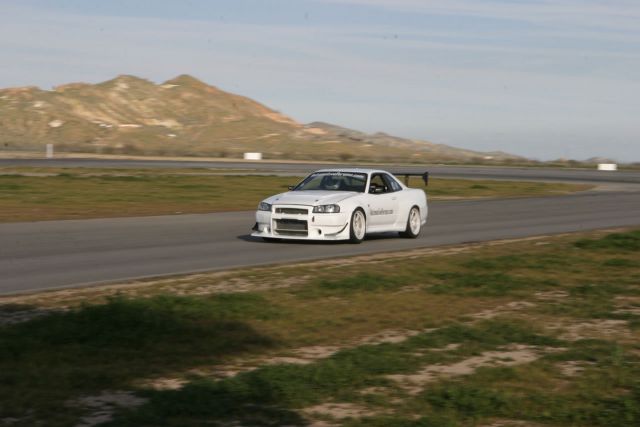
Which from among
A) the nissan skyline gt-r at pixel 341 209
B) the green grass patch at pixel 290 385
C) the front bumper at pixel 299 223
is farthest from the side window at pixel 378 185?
the green grass patch at pixel 290 385

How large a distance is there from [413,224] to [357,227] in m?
2.03

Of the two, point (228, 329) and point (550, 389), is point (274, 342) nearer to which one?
point (228, 329)

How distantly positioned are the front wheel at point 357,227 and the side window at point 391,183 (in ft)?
4.39

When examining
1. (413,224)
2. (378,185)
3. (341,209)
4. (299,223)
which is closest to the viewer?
(299,223)

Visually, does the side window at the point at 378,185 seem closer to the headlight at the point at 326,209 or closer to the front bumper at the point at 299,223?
the headlight at the point at 326,209

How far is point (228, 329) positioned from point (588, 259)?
8555 mm

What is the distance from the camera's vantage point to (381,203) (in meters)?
20.2

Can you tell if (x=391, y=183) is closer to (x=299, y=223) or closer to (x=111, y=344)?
(x=299, y=223)

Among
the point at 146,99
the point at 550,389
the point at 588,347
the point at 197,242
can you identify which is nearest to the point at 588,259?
the point at 197,242

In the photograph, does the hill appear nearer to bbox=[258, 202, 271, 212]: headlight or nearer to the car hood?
the car hood

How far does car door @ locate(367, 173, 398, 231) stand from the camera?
65.5ft

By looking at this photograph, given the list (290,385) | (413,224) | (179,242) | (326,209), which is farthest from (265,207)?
(290,385)

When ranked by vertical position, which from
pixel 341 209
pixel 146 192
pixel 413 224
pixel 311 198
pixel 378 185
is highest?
pixel 378 185

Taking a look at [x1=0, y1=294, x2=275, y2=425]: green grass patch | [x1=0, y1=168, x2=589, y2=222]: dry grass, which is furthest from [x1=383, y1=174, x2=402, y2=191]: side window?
[x1=0, y1=294, x2=275, y2=425]: green grass patch
